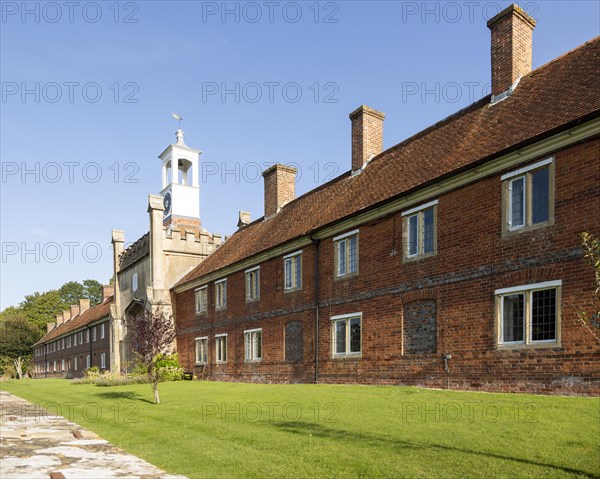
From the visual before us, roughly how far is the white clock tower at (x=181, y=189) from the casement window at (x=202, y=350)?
14930 millimetres

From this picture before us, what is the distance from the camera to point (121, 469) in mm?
8484

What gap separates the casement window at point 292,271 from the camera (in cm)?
2484

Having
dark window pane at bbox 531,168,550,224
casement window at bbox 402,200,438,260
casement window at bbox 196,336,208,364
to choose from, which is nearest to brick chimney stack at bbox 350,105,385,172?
casement window at bbox 402,200,438,260

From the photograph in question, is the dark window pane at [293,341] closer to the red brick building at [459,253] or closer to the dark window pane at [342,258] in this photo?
the red brick building at [459,253]

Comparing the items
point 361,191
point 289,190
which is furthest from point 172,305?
point 361,191

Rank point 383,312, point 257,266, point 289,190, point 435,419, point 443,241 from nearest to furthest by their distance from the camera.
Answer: point 435,419 → point 443,241 → point 383,312 → point 257,266 → point 289,190

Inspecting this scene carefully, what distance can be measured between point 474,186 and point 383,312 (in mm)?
5389

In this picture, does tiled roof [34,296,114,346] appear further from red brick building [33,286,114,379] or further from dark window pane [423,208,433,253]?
dark window pane [423,208,433,253]

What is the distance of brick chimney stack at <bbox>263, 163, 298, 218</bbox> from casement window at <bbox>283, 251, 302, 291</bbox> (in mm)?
7292

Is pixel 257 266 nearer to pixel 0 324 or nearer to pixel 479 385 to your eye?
pixel 479 385

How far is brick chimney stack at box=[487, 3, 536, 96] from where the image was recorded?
19.1 metres

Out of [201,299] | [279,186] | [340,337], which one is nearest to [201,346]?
[201,299]

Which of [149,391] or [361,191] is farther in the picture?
[149,391]

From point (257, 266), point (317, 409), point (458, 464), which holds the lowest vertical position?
point (317, 409)
